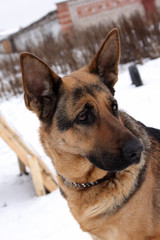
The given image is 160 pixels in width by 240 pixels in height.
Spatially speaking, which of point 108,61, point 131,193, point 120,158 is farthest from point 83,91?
point 131,193

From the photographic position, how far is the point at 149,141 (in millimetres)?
2840

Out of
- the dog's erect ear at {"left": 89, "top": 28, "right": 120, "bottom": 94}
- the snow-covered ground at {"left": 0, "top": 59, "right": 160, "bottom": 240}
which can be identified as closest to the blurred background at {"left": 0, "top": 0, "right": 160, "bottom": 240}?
the snow-covered ground at {"left": 0, "top": 59, "right": 160, "bottom": 240}

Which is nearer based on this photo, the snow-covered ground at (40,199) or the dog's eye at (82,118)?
the dog's eye at (82,118)

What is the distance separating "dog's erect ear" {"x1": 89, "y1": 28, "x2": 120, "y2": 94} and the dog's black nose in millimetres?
883

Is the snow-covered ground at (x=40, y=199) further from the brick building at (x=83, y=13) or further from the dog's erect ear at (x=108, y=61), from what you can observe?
the brick building at (x=83, y=13)

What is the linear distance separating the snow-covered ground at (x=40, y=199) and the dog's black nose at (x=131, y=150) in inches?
70.5

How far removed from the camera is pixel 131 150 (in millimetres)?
2119

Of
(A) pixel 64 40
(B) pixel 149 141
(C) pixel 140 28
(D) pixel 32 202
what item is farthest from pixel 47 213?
(A) pixel 64 40

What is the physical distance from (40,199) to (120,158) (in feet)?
9.75

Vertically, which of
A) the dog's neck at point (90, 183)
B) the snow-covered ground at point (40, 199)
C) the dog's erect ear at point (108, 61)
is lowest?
the snow-covered ground at point (40, 199)

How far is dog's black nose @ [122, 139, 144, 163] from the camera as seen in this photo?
2.12m

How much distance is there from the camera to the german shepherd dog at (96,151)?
231 cm

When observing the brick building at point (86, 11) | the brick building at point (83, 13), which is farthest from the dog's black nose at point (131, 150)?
the brick building at point (86, 11)

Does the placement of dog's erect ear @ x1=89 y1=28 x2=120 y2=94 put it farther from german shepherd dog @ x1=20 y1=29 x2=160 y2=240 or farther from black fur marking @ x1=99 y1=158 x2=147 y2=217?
black fur marking @ x1=99 y1=158 x2=147 y2=217
